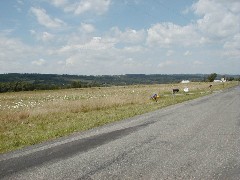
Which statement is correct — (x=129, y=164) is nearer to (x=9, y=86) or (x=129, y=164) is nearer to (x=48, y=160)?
(x=48, y=160)

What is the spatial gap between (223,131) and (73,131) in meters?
5.96

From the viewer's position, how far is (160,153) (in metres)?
9.05

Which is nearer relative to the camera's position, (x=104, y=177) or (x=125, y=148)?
(x=104, y=177)

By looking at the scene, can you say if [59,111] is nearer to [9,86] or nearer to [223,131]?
[223,131]

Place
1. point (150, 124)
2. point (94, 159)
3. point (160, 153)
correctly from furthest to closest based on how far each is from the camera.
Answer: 1. point (150, 124)
2. point (160, 153)
3. point (94, 159)

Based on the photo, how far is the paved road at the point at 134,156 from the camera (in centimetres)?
714

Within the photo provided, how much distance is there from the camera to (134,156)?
28.5ft

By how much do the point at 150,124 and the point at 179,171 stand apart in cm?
775

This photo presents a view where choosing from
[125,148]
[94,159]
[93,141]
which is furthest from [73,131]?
[94,159]

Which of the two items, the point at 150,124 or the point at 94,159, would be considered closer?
the point at 94,159

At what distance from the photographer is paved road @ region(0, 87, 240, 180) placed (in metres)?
7.14

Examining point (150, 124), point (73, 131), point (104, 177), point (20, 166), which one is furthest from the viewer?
point (150, 124)

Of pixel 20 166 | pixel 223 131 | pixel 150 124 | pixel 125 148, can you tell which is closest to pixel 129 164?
pixel 125 148

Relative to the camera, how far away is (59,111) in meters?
22.9
